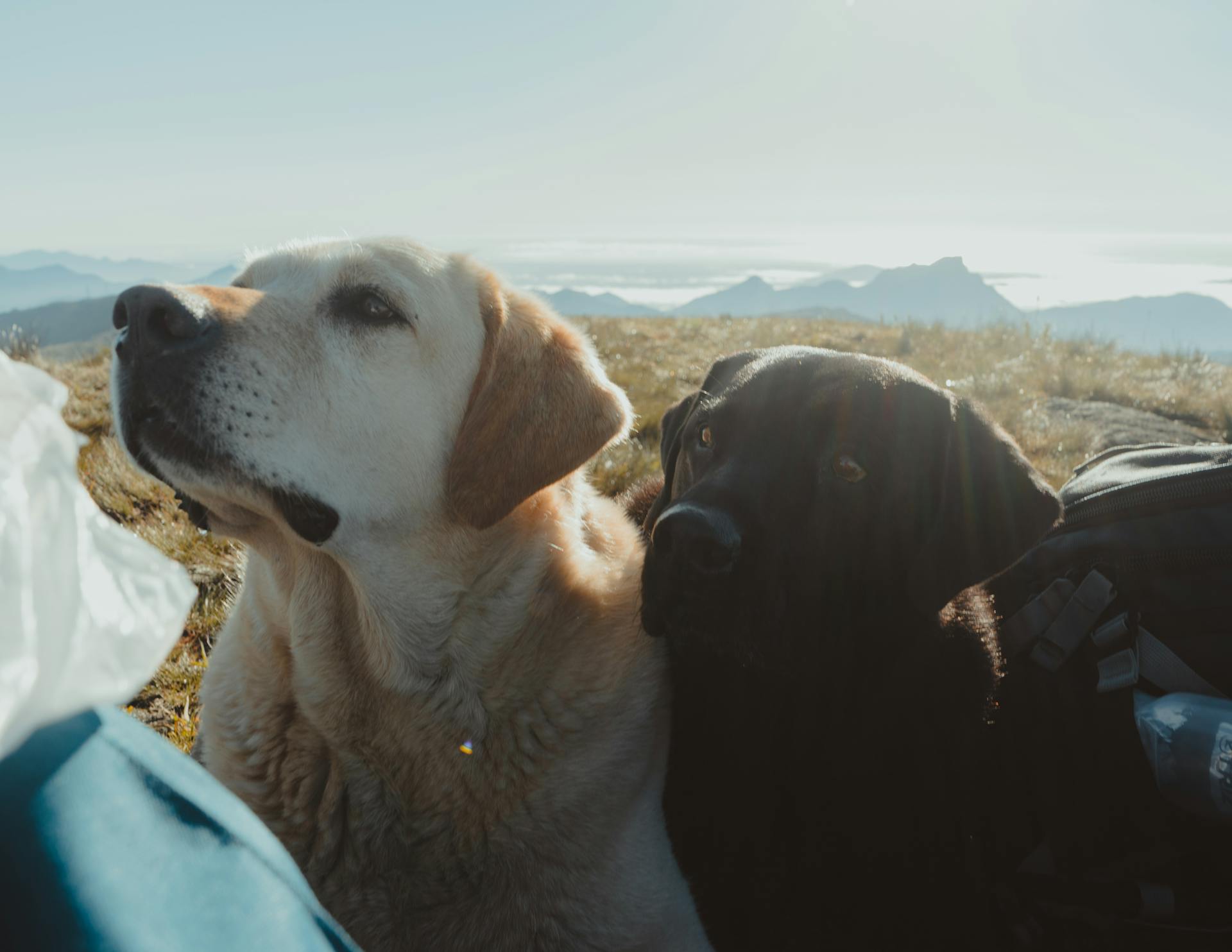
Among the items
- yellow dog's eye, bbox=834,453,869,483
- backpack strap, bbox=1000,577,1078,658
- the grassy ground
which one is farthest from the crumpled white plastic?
backpack strap, bbox=1000,577,1078,658

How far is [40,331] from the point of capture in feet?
29.7

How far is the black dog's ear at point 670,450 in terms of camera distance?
2.89 m

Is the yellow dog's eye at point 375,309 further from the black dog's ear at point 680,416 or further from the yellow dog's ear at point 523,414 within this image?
the black dog's ear at point 680,416

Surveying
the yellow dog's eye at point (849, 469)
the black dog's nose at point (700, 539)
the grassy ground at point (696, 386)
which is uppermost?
the yellow dog's eye at point (849, 469)

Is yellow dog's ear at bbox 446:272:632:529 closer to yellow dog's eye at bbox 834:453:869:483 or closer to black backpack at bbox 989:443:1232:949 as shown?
yellow dog's eye at bbox 834:453:869:483

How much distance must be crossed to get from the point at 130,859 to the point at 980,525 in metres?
2.16

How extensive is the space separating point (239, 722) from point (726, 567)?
1.42 m

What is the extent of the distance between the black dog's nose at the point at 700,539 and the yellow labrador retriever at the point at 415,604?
0.35 metres

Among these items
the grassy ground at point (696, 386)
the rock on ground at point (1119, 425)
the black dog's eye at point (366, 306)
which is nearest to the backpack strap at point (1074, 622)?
the black dog's eye at point (366, 306)

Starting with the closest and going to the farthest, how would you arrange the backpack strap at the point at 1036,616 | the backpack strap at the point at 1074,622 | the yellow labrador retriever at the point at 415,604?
the yellow labrador retriever at the point at 415,604 < the backpack strap at the point at 1074,622 < the backpack strap at the point at 1036,616

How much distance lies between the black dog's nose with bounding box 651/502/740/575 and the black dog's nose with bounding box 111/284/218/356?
49.7 inches

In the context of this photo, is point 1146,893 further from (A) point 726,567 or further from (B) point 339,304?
(B) point 339,304

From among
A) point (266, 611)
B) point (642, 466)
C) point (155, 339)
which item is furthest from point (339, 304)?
point (642, 466)

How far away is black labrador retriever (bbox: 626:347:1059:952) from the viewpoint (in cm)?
212
